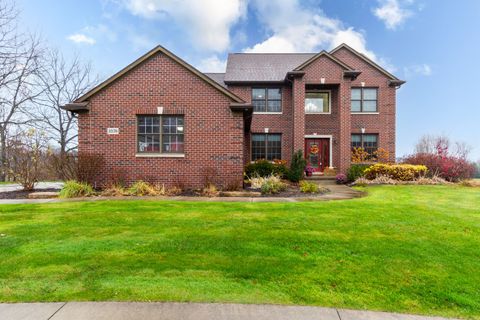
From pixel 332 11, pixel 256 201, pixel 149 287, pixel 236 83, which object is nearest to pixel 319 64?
pixel 332 11

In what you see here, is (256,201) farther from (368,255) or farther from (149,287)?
(149,287)

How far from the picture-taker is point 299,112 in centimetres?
1778

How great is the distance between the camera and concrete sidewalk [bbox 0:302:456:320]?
2.72 meters

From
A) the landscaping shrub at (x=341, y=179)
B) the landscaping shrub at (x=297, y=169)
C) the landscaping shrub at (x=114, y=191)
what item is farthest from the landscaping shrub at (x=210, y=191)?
the landscaping shrub at (x=341, y=179)

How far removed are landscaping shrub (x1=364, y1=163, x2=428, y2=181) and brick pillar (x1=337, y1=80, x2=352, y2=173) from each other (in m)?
1.99

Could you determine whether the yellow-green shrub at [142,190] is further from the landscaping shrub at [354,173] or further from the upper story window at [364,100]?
the upper story window at [364,100]

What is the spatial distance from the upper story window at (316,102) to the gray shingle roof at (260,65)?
236 cm

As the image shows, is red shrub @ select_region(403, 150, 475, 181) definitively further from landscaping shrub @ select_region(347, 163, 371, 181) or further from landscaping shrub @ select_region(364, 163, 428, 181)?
landscaping shrub @ select_region(347, 163, 371, 181)

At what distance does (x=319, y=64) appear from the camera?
58.5 ft

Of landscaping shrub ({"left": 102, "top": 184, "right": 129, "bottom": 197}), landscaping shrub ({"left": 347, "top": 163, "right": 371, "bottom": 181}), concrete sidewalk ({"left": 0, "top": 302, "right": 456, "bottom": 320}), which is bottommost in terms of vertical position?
concrete sidewalk ({"left": 0, "top": 302, "right": 456, "bottom": 320})

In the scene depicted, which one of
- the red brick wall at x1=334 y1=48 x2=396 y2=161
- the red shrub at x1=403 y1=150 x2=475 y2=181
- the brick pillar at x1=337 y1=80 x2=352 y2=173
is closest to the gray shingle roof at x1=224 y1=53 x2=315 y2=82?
the brick pillar at x1=337 y1=80 x2=352 y2=173

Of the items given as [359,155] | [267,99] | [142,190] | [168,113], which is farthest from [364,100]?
[142,190]

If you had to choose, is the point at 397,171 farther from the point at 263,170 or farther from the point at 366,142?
the point at 263,170

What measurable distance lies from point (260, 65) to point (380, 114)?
9458 mm
